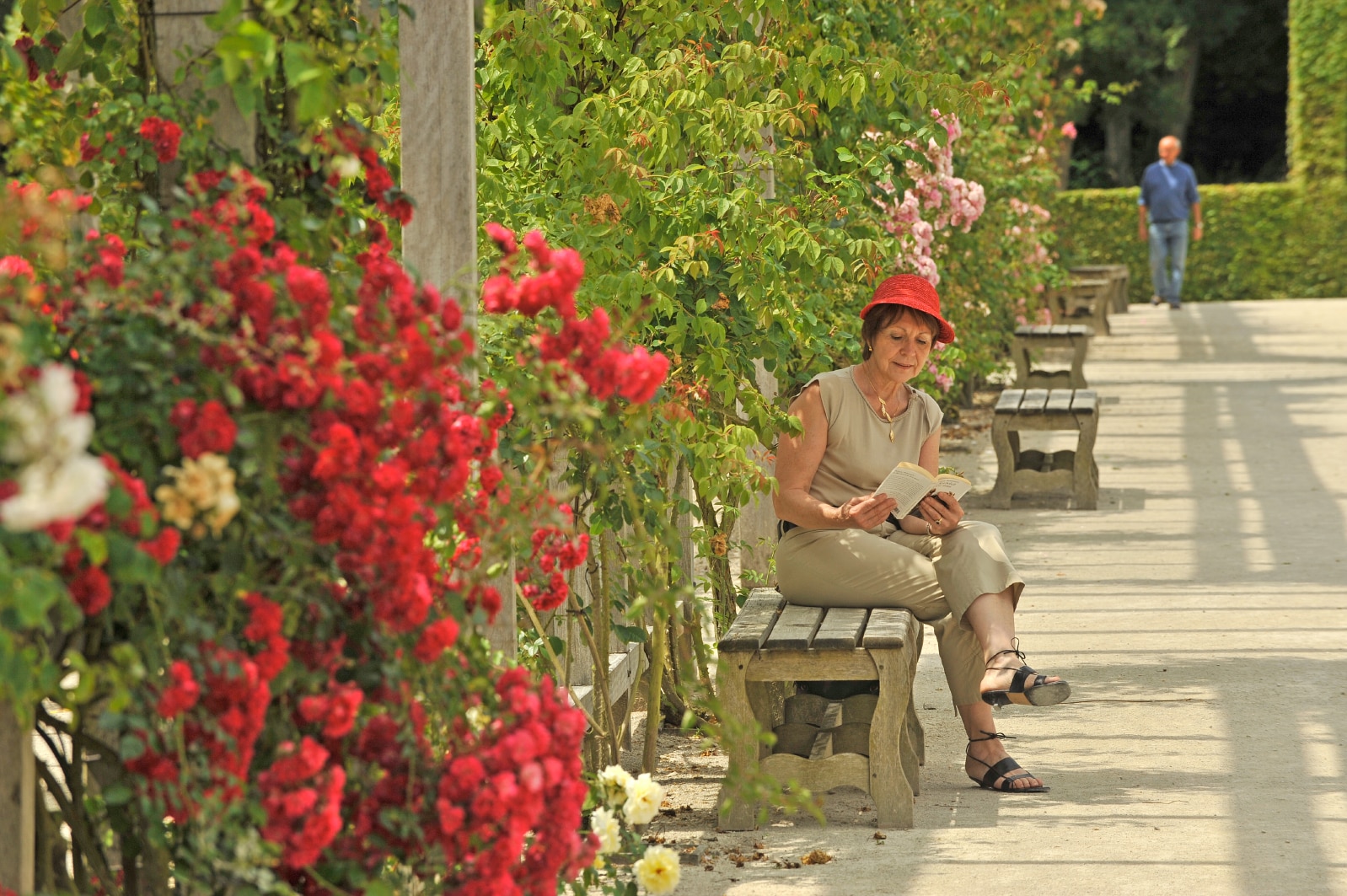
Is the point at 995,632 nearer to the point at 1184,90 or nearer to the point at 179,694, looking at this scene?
the point at 179,694

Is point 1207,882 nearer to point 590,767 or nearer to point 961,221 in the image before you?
point 590,767

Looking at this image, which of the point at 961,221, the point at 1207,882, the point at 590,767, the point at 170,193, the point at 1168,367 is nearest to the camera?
the point at 170,193

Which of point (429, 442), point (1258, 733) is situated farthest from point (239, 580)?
point (1258, 733)

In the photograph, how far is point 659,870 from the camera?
10.00 feet

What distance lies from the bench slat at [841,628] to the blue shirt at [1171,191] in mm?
14862

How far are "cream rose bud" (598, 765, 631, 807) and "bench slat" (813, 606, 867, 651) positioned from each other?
0.83 meters

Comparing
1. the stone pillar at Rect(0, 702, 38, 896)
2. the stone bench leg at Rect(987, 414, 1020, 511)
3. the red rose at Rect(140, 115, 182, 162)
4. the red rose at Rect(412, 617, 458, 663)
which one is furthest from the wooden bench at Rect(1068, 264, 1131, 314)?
the stone pillar at Rect(0, 702, 38, 896)

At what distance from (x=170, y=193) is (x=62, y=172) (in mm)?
239

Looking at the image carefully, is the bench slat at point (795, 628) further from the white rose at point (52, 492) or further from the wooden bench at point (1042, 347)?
the wooden bench at point (1042, 347)

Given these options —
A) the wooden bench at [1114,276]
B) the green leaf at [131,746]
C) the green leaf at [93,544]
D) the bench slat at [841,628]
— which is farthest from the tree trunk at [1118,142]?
the green leaf at [93,544]

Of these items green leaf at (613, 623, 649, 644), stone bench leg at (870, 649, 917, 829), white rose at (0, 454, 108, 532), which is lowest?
stone bench leg at (870, 649, 917, 829)

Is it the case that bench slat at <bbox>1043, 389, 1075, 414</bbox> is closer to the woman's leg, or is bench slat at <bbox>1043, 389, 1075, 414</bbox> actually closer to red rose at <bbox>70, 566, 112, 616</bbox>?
the woman's leg

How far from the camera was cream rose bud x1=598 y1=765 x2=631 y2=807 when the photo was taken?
3.27 metres

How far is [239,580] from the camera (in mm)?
1997
